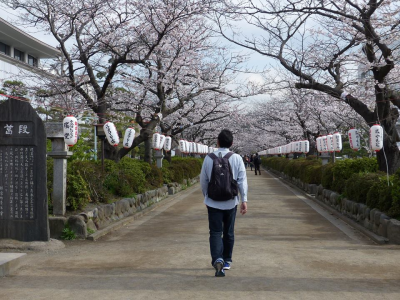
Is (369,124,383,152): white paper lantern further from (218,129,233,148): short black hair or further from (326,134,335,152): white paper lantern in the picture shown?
(218,129,233,148): short black hair

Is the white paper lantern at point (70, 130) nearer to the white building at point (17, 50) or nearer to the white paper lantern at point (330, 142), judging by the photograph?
the white paper lantern at point (330, 142)

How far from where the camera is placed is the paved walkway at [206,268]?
5.14m

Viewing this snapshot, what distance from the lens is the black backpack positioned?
584cm

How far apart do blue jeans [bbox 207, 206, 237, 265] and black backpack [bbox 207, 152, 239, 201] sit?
0.75 feet

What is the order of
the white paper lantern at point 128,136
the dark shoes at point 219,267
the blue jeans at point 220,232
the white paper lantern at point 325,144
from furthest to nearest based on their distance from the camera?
1. the white paper lantern at point 325,144
2. the white paper lantern at point 128,136
3. the blue jeans at point 220,232
4. the dark shoes at point 219,267

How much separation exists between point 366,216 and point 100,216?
6.18 metres

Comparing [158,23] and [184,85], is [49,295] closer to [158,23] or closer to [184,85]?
[158,23]

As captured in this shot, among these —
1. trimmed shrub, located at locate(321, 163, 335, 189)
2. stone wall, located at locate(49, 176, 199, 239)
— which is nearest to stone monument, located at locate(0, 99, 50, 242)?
stone wall, located at locate(49, 176, 199, 239)

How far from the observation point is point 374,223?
944 centimetres

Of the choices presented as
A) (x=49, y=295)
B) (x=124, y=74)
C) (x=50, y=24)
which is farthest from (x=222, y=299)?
(x=124, y=74)

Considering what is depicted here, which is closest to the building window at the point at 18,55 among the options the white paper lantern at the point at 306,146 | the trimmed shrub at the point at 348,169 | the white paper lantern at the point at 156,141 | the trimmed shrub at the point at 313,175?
the white paper lantern at the point at 306,146

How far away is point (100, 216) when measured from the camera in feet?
33.8

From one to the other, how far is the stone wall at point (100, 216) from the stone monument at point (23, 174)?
0.94m

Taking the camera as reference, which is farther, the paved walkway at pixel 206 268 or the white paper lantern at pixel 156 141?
the white paper lantern at pixel 156 141
